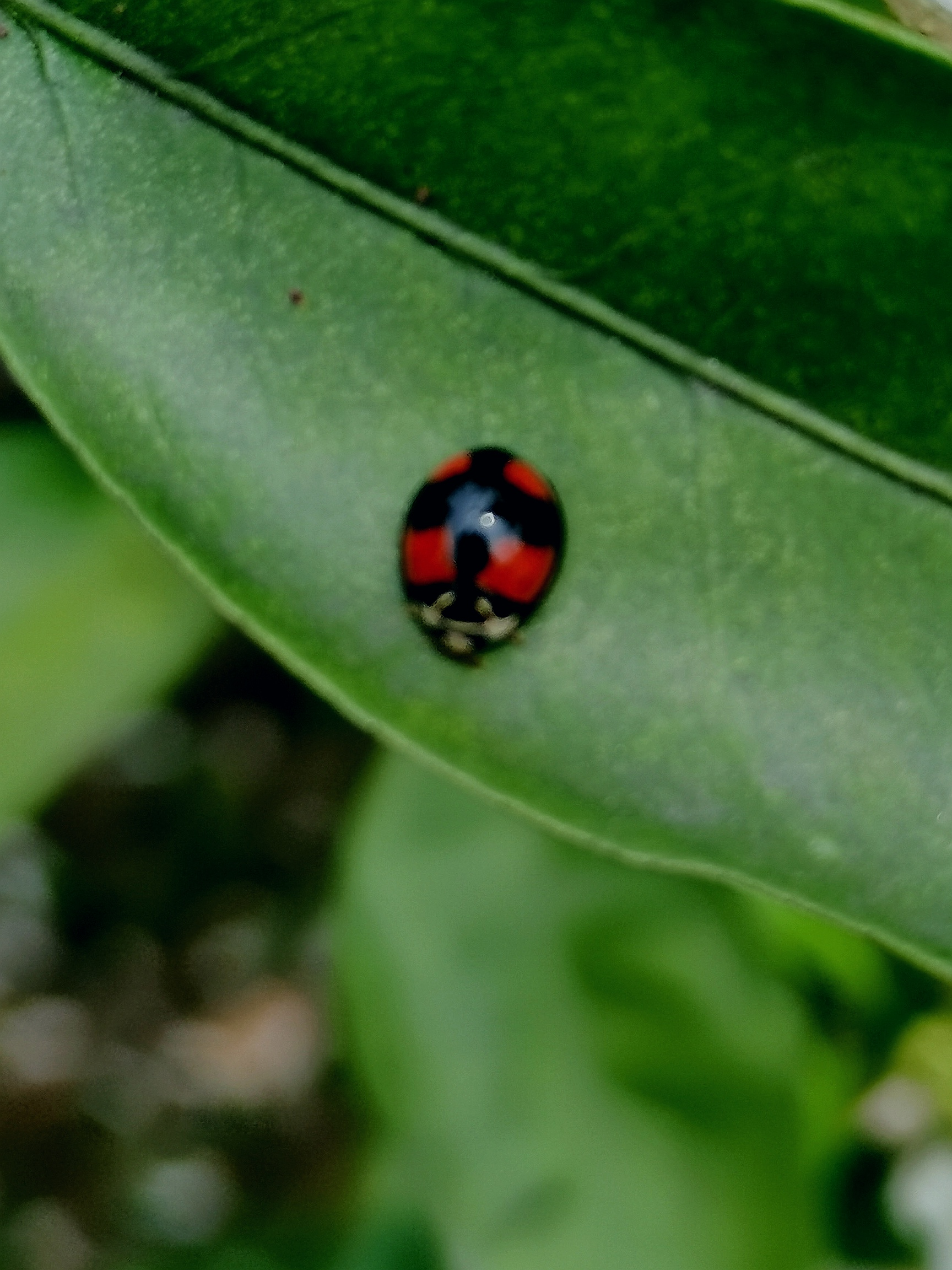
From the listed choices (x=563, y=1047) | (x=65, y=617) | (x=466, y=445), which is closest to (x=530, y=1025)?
(x=563, y=1047)

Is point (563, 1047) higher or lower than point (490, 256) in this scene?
lower

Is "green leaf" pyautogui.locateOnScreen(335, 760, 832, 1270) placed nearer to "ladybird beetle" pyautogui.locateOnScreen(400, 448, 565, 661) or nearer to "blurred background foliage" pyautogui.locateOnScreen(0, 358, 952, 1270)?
"blurred background foliage" pyautogui.locateOnScreen(0, 358, 952, 1270)

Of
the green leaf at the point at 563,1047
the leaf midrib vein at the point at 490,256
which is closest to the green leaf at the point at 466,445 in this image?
the leaf midrib vein at the point at 490,256

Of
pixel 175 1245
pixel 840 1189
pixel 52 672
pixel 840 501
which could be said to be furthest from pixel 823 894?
pixel 175 1245

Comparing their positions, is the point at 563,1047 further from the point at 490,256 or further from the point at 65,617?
the point at 490,256

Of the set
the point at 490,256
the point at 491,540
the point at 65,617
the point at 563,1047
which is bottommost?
the point at 563,1047

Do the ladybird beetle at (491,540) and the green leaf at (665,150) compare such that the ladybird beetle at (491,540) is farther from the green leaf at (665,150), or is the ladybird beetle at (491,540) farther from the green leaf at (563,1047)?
the green leaf at (563,1047)
